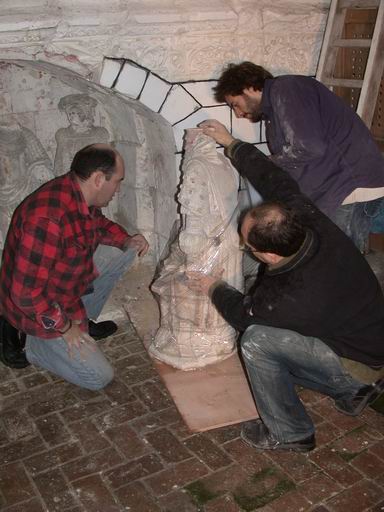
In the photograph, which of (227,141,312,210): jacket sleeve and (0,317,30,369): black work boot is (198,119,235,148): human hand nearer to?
(227,141,312,210): jacket sleeve

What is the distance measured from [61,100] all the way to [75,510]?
11.2ft

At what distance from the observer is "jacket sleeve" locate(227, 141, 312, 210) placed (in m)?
2.80

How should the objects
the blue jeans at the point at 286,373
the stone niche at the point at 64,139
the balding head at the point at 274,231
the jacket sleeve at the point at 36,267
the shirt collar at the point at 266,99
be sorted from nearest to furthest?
the balding head at the point at 274,231
the blue jeans at the point at 286,373
the jacket sleeve at the point at 36,267
the shirt collar at the point at 266,99
the stone niche at the point at 64,139

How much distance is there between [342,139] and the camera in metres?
3.18

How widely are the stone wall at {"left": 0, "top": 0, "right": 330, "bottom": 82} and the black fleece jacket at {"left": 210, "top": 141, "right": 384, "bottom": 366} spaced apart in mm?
1638

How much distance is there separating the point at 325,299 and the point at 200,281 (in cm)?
90

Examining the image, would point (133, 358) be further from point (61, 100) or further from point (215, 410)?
point (61, 100)

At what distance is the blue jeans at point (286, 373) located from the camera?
263 cm

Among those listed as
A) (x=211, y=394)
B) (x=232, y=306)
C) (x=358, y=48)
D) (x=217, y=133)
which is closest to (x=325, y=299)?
(x=232, y=306)

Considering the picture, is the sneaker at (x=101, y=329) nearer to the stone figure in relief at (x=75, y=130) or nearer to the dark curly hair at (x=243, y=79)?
the stone figure in relief at (x=75, y=130)

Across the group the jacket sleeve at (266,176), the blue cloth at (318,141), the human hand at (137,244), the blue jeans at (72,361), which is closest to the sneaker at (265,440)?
the blue jeans at (72,361)

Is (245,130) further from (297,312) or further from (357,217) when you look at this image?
(297,312)

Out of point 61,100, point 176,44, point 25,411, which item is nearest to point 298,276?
point 25,411

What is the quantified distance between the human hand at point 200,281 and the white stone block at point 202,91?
4.30 feet
